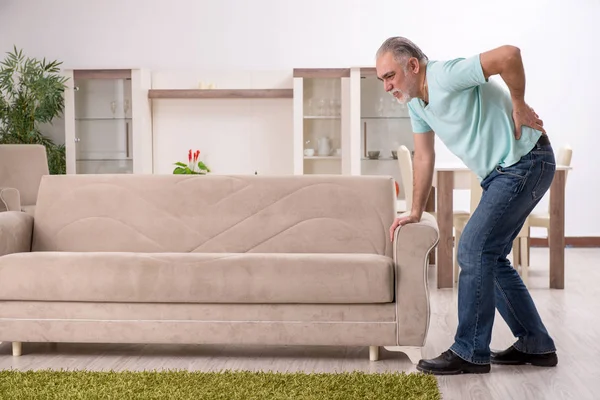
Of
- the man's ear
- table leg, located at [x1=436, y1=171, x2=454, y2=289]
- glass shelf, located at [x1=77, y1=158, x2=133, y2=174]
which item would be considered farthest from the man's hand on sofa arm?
glass shelf, located at [x1=77, y1=158, x2=133, y2=174]

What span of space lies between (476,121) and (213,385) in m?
1.30

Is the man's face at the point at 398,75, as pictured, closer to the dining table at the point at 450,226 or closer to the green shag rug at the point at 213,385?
the green shag rug at the point at 213,385

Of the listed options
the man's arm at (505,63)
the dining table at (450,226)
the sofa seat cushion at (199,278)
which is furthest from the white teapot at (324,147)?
the man's arm at (505,63)

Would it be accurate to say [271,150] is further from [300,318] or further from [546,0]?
[300,318]

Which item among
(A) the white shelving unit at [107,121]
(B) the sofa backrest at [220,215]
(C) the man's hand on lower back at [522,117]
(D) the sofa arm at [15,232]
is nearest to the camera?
(C) the man's hand on lower back at [522,117]

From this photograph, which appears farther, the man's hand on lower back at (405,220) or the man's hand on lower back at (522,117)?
the man's hand on lower back at (405,220)

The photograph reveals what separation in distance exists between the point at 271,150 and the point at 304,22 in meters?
1.21

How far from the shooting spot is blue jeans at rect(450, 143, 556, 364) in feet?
9.60

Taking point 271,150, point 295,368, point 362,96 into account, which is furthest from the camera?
point 271,150

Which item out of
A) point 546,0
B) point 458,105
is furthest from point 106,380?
point 546,0

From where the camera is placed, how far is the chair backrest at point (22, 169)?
6688mm

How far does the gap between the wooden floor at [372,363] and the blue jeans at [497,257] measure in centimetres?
14

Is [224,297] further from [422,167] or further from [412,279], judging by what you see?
[422,167]

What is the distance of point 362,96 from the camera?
7254 millimetres
